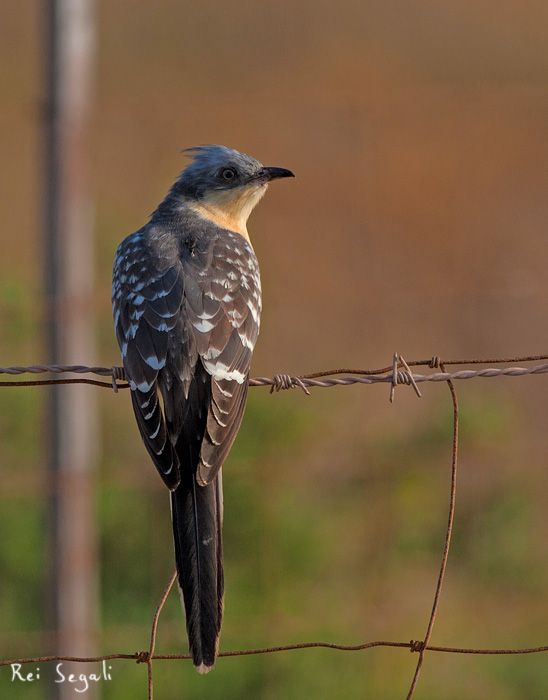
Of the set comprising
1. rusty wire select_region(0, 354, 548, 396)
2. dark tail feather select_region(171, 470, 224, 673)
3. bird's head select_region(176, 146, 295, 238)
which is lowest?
dark tail feather select_region(171, 470, 224, 673)

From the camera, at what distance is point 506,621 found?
21.7 ft

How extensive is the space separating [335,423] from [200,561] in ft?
16.9

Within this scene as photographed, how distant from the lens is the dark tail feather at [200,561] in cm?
296

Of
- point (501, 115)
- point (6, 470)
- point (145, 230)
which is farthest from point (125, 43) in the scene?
point (145, 230)

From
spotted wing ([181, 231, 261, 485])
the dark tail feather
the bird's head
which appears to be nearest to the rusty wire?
spotted wing ([181, 231, 261, 485])

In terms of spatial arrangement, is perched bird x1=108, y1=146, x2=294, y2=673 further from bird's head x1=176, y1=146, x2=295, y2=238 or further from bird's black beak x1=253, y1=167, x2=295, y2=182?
bird's black beak x1=253, y1=167, x2=295, y2=182

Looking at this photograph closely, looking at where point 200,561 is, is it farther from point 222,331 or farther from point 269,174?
point 269,174

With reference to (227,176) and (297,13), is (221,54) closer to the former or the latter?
(297,13)

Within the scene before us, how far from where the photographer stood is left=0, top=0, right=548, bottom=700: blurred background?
19.0 ft

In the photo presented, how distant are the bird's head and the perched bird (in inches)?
16.7

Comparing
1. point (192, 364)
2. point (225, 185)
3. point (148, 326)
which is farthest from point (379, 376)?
point (225, 185)

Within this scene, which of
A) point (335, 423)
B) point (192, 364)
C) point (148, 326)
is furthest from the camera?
point (335, 423)

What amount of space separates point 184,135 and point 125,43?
6.86 meters

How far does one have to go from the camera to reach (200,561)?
10.0 ft
